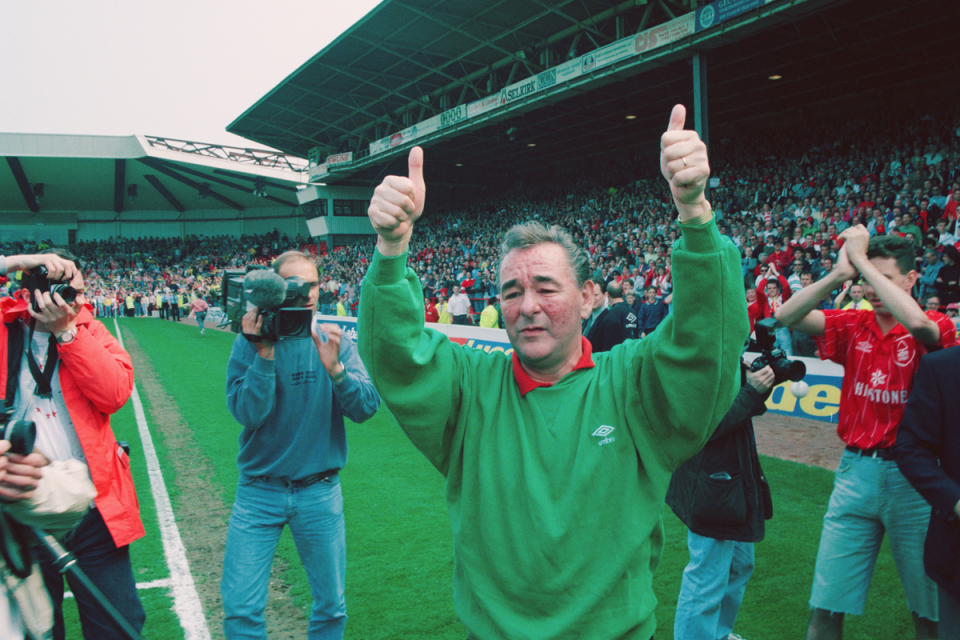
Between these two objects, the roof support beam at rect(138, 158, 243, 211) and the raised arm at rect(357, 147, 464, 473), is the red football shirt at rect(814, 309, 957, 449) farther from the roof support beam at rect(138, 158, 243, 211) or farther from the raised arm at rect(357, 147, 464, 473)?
the roof support beam at rect(138, 158, 243, 211)

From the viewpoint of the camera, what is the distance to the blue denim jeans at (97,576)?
2.54 m

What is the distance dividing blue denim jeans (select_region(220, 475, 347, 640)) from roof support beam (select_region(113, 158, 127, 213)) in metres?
47.4

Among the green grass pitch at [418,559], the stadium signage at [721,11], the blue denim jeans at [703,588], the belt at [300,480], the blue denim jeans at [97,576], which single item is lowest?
the green grass pitch at [418,559]

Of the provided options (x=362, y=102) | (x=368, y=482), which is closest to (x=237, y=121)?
(x=362, y=102)

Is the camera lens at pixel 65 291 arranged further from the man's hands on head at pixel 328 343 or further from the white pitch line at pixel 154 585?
the white pitch line at pixel 154 585

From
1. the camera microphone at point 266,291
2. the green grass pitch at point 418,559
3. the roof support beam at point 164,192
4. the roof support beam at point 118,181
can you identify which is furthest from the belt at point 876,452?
the roof support beam at point 164,192

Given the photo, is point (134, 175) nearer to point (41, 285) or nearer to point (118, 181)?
point (118, 181)

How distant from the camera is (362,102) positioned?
99.3 feet

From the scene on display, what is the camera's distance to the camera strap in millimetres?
2520

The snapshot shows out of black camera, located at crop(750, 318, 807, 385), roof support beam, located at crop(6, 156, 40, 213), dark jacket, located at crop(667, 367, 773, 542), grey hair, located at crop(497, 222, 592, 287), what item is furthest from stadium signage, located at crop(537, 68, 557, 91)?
roof support beam, located at crop(6, 156, 40, 213)

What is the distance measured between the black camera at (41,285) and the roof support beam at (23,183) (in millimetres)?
48345

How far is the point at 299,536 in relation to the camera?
2908 mm

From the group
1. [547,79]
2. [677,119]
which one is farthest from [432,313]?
[677,119]

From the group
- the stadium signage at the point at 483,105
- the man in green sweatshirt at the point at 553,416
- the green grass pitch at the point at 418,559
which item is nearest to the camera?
the man in green sweatshirt at the point at 553,416
